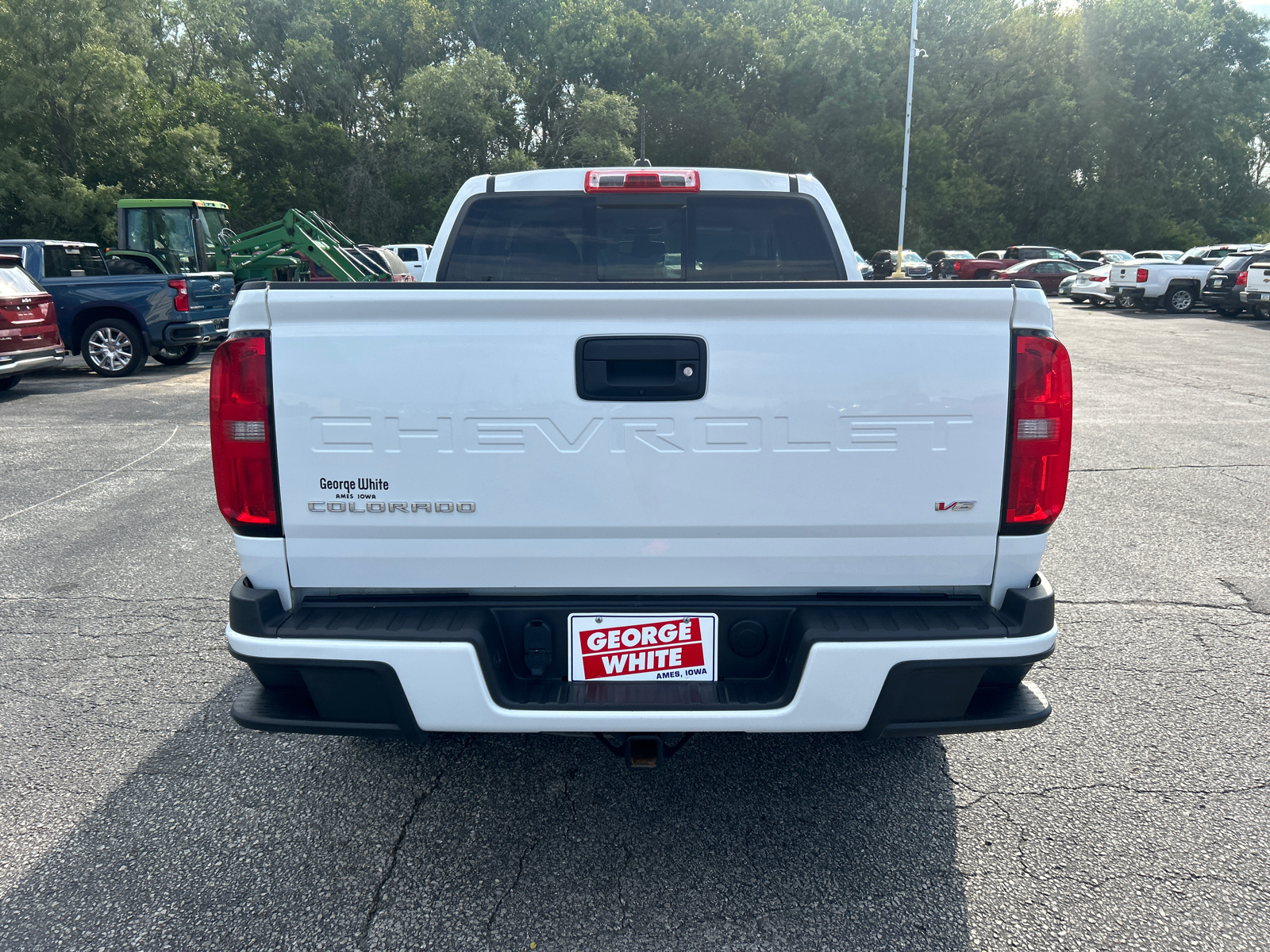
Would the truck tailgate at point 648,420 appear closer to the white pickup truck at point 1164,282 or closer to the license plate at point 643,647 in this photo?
the license plate at point 643,647

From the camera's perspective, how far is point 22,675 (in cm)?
397

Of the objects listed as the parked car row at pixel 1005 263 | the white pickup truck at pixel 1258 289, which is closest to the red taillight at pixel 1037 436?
the white pickup truck at pixel 1258 289

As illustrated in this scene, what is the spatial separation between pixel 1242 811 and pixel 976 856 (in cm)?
94

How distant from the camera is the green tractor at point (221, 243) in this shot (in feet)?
55.7

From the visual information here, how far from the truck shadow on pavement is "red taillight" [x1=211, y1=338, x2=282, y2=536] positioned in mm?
1033

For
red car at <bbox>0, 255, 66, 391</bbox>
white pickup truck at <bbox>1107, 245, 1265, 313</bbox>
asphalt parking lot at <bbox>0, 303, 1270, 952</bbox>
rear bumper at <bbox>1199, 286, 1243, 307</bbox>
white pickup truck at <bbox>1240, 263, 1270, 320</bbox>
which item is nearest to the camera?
asphalt parking lot at <bbox>0, 303, 1270, 952</bbox>

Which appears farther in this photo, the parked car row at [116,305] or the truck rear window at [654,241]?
the parked car row at [116,305]

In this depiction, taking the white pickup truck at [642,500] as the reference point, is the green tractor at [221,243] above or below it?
above

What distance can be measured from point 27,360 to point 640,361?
11.7 m

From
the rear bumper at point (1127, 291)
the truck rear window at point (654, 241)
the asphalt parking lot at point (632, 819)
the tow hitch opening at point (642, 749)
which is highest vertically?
the truck rear window at point (654, 241)

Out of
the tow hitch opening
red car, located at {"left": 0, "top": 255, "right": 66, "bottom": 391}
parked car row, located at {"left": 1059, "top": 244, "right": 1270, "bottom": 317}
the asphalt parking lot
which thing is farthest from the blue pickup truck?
parked car row, located at {"left": 1059, "top": 244, "right": 1270, "bottom": 317}

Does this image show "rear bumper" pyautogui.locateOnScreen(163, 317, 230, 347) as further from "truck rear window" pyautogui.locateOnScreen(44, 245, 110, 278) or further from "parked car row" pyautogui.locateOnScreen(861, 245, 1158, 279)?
"parked car row" pyautogui.locateOnScreen(861, 245, 1158, 279)

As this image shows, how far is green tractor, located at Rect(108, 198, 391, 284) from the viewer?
668 inches

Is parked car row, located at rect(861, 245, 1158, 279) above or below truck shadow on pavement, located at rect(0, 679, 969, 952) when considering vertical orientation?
above
